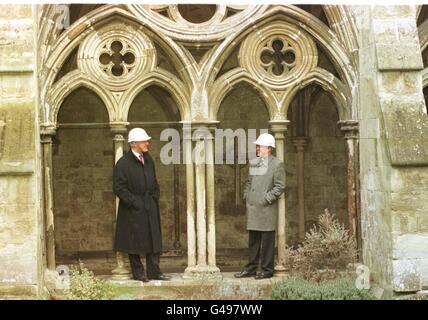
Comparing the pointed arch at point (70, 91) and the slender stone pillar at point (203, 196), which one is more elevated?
the pointed arch at point (70, 91)

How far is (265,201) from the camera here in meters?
10.5

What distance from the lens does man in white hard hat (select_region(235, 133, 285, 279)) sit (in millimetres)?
10555

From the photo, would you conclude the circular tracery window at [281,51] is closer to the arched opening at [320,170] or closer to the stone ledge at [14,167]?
the stone ledge at [14,167]

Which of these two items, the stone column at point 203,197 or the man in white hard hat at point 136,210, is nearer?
the man in white hard hat at point 136,210

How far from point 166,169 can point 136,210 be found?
5.30 metres

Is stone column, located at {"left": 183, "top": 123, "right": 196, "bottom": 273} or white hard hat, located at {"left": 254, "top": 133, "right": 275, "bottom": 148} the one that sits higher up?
white hard hat, located at {"left": 254, "top": 133, "right": 275, "bottom": 148}

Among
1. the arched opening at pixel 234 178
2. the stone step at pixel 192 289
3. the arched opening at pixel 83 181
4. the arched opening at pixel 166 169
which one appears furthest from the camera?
the arched opening at pixel 234 178

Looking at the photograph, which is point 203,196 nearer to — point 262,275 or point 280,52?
point 262,275

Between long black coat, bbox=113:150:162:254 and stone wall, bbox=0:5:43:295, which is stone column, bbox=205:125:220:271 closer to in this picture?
long black coat, bbox=113:150:162:254

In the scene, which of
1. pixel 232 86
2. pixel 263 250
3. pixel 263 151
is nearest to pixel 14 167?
pixel 232 86

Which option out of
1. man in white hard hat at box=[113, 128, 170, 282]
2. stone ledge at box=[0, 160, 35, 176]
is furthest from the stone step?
stone ledge at box=[0, 160, 35, 176]

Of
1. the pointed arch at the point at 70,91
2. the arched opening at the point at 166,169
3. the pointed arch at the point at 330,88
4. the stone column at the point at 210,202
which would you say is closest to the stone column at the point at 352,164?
the pointed arch at the point at 330,88

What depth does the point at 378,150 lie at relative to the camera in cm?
1006

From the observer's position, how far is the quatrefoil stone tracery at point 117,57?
1052 centimetres
